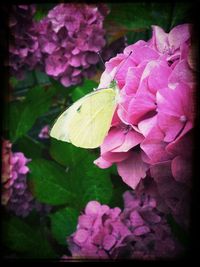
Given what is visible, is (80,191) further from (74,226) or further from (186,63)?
(186,63)

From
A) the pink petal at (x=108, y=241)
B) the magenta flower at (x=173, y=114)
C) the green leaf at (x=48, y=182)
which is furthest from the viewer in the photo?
the green leaf at (x=48, y=182)

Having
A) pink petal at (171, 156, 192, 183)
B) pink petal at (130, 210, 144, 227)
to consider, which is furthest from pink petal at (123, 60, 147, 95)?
pink petal at (130, 210, 144, 227)

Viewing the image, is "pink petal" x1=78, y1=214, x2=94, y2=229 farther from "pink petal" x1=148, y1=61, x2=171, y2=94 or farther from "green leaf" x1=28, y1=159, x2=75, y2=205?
"pink petal" x1=148, y1=61, x2=171, y2=94

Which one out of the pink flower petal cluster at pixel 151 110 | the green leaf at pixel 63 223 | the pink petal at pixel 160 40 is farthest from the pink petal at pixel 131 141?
the green leaf at pixel 63 223

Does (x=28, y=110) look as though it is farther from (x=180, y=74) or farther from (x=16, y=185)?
(x=180, y=74)

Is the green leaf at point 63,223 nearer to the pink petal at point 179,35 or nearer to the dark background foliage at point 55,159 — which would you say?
the dark background foliage at point 55,159

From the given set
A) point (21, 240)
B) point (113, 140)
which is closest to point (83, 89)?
point (113, 140)
